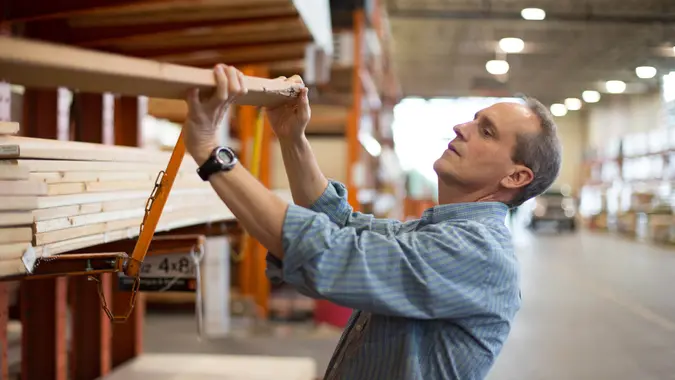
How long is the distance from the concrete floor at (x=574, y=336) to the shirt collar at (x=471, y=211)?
102 inches

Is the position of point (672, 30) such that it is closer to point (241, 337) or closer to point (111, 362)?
point (111, 362)

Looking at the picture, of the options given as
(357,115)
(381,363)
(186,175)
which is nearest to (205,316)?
(357,115)

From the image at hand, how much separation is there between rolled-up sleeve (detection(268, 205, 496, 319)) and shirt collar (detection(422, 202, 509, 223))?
0.13 metres

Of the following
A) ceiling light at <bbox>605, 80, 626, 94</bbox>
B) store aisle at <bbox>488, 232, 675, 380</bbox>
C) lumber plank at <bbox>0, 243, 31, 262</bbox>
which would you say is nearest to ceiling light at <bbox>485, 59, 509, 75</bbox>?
ceiling light at <bbox>605, 80, 626, 94</bbox>

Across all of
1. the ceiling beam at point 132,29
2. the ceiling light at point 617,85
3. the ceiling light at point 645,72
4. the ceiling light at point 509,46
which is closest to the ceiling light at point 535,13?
the ceiling light at point 645,72

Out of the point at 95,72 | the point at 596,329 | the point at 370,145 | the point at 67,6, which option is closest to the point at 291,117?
the point at 95,72

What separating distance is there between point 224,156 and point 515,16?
648cm

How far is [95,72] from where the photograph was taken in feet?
3.52

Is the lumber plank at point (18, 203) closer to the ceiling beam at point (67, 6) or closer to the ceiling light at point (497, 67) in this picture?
the ceiling beam at point (67, 6)

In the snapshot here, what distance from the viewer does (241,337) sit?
6.12 metres

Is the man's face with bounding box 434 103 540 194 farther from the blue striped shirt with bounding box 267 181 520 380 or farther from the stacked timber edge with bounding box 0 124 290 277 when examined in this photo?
the stacked timber edge with bounding box 0 124 290 277

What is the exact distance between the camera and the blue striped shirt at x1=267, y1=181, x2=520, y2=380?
1.34 m

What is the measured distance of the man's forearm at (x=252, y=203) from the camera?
1283 mm

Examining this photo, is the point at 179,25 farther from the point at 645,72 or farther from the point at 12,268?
the point at 645,72
